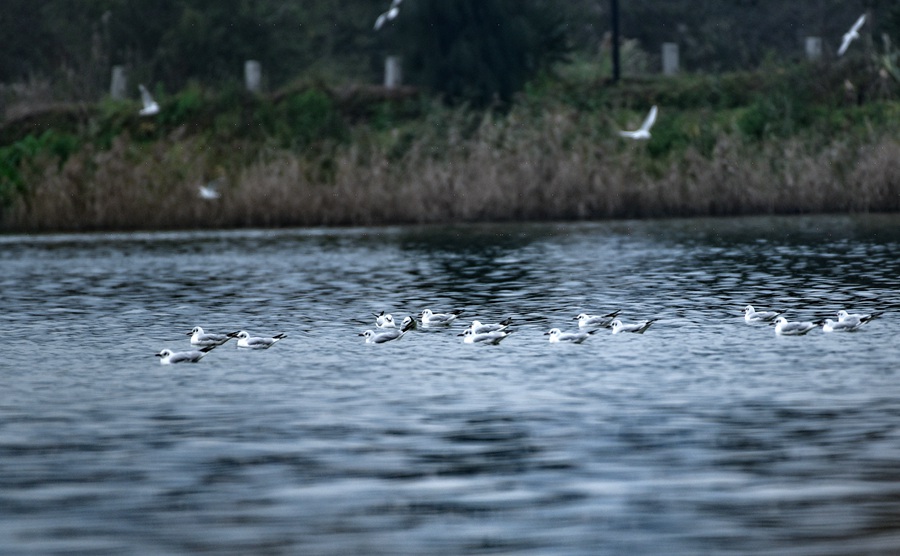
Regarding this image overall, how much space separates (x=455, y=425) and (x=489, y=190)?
2135cm

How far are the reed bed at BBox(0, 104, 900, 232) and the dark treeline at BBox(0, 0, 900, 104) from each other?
942 centimetres

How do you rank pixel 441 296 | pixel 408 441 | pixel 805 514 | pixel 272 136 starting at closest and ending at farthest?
pixel 805 514 < pixel 408 441 < pixel 441 296 < pixel 272 136

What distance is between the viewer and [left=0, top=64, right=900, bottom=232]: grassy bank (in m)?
31.4

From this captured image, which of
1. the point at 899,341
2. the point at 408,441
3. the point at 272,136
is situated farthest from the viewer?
the point at 272,136

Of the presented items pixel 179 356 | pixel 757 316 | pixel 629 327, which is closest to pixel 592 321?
pixel 629 327

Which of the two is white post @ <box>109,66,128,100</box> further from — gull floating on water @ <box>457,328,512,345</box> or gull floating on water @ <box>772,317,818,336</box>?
gull floating on water @ <box>772,317,818,336</box>

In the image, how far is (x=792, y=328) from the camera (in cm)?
1398

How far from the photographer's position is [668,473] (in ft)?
27.9

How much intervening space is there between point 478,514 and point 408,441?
1.86 m

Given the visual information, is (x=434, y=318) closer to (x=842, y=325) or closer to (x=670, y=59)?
(x=842, y=325)

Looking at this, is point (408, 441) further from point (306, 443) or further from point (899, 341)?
point (899, 341)

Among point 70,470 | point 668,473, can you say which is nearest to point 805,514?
point 668,473

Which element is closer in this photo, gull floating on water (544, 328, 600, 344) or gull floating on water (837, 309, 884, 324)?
gull floating on water (544, 328, 600, 344)

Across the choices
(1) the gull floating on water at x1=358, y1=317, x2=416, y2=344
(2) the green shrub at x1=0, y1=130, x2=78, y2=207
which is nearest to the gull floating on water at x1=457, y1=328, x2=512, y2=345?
(1) the gull floating on water at x1=358, y1=317, x2=416, y2=344
